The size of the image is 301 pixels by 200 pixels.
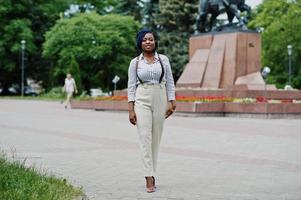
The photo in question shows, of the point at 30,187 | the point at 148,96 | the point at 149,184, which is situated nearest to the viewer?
the point at 30,187

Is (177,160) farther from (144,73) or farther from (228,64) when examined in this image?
(228,64)

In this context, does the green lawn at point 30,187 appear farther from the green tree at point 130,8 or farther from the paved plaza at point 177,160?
the green tree at point 130,8

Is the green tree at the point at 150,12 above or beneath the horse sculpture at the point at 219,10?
above

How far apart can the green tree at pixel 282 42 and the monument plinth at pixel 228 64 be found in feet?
84.8

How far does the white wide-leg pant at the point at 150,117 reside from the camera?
22.3 feet

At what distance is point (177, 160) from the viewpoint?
9.34 m

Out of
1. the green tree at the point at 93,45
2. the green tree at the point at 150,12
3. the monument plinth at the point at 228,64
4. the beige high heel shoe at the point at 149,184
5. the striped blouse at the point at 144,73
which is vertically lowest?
the beige high heel shoe at the point at 149,184

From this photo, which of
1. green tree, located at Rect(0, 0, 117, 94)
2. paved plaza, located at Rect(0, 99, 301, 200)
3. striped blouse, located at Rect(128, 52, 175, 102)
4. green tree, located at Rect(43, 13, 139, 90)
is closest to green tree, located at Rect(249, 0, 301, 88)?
green tree, located at Rect(43, 13, 139, 90)

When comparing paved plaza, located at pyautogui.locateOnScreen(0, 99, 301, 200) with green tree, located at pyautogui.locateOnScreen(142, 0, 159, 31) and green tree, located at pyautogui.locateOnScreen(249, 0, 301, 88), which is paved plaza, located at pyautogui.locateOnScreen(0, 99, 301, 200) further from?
green tree, located at pyautogui.locateOnScreen(142, 0, 159, 31)

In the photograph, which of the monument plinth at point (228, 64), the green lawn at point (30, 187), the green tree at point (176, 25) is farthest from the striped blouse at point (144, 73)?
the green tree at point (176, 25)

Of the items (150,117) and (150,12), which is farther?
(150,12)

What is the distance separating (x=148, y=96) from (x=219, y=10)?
67.1ft

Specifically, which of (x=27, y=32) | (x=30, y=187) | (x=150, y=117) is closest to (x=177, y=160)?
(x=150, y=117)

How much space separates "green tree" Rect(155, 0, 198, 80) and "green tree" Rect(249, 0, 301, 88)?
7.55 meters
